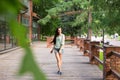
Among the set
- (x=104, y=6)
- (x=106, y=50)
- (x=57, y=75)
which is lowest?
(x=57, y=75)

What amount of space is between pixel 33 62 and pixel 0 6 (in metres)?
0.12

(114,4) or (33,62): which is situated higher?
(114,4)

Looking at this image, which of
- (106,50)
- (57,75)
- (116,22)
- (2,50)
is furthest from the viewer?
(2,50)

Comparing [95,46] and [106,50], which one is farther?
[95,46]

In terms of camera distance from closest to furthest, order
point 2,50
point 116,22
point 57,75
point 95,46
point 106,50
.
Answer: point 106,50 → point 57,75 → point 95,46 → point 116,22 → point 2,50

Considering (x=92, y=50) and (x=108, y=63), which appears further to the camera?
(x=92, y=50)

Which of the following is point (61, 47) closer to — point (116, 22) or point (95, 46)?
point (95, 46)

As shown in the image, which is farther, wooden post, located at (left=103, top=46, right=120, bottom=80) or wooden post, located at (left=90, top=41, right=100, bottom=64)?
wooden post, located at (left=90, top=41, right=100, bottom=64)

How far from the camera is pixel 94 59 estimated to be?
17094 millimetres

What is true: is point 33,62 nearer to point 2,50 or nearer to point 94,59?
point 94,59

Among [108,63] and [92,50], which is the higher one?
[92,50]

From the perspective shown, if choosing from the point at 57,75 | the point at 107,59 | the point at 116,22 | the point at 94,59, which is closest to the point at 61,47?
the point at 57,75

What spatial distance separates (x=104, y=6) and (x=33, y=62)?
2016 cm

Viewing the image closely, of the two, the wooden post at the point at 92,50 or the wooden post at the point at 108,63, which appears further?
the wooden post at the point at 92,50
